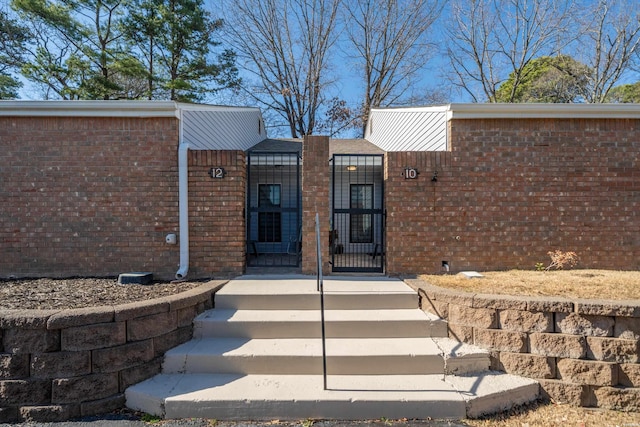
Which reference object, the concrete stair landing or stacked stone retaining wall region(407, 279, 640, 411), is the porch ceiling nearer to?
the concrete stair landing

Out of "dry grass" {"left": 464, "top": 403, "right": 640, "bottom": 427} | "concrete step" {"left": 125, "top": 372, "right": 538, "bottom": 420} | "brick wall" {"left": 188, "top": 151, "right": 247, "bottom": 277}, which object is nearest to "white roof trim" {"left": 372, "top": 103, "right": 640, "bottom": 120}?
"brick wall" {"left": 188, "top": 151, "right": 247, "bottom": 277}

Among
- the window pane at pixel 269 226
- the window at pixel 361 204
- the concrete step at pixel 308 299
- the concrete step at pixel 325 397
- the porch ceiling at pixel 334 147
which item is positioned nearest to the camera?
the concrete step at pixel 325 397

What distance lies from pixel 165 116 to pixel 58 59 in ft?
44.8

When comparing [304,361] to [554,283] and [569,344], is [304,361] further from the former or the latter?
[554,283]

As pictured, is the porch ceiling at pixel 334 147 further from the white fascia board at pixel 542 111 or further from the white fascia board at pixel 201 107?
the white fascia board at pixel 542 111

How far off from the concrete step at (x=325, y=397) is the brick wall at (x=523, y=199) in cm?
234

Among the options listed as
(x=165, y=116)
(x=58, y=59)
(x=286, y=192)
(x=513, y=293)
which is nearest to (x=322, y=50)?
(x=286, y=192)

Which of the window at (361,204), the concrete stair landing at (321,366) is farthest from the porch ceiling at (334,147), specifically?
the concrete stair landing at (321,366)

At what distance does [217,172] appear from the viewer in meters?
4.76

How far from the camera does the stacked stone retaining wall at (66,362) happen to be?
2.65 meters

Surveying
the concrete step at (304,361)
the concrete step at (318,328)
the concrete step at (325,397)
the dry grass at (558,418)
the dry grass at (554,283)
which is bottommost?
the dry grass at (558,418)

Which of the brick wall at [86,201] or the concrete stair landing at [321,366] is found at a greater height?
the brick wall at [86,201]

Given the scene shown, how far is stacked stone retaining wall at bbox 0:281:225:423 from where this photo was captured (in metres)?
2.65

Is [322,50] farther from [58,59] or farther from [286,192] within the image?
[58,59]
